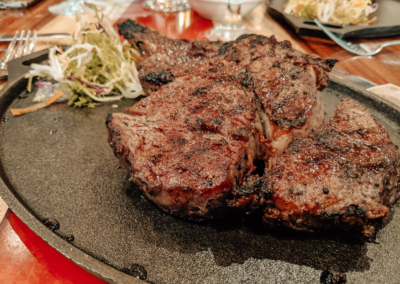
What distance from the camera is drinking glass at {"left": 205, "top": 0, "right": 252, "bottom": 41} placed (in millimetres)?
5229

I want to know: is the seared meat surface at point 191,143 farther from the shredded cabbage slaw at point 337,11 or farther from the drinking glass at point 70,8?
the drinking glass at point 70,8

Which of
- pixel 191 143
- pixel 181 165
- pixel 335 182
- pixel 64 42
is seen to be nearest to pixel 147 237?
pixel 181 165

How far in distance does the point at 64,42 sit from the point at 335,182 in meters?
4.90

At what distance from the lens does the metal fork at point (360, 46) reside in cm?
464

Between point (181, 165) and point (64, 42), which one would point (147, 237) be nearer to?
point (181, 165)

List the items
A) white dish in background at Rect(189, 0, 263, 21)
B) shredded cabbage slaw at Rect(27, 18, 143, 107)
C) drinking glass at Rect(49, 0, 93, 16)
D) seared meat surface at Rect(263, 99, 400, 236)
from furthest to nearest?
drinking glass at Rect(49, 0, 93, 16), white dish in background at Rect(189, 0, 263, 21), shredded cabbage slaw at Rect(27, 18, 143, 107), seared meat surface at Rect(263, 99, 400, 236)

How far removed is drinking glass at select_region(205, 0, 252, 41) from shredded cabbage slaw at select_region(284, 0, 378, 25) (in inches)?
49.3

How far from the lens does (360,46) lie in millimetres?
4879

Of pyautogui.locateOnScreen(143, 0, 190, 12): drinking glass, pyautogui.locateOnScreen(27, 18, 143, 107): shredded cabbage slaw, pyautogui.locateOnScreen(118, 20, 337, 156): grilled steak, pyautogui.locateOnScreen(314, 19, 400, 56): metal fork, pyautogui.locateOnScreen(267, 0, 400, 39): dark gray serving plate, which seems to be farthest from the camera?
pyautogui.locateOnScreen(143, 0, 190, 12): drinking glass

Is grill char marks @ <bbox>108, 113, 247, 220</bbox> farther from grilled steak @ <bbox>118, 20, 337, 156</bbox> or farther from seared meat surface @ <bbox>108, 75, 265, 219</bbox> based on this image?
grilled steak @ <bbox>118, 20, 337, 156</bbox>

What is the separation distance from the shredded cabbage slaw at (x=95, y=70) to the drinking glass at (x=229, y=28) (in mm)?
2298

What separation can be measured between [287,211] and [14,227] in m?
1.95

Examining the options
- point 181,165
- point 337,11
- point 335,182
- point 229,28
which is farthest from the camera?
point 229,28

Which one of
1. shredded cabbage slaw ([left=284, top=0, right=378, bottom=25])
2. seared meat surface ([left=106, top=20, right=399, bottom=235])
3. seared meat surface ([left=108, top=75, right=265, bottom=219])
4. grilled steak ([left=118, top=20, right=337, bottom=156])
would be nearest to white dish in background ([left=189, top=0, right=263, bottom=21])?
shredded cabbage slaw ([left=284, top=0, right=378, bottom=25])
